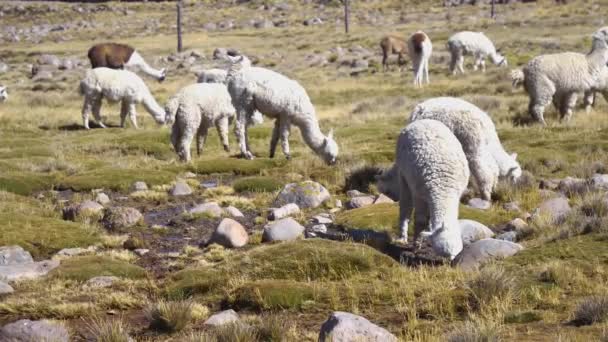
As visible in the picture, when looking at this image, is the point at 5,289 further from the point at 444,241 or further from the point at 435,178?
the point at 435,178

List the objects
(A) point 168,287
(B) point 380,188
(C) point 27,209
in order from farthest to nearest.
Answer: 1. (B) point 380,188
2. (C) point 27,209
3. (A) point 168,287

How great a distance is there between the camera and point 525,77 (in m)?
20.9

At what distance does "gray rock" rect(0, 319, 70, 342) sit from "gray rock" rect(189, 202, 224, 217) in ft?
20.3

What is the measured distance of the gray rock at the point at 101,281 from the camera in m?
9.06

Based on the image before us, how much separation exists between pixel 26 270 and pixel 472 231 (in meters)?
5.40

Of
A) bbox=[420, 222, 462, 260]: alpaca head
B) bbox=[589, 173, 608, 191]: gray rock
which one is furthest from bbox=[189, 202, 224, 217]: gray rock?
bbox=[589, 173, 608, 191]: gray rock

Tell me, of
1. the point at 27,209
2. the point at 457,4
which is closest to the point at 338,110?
the point at 27,209

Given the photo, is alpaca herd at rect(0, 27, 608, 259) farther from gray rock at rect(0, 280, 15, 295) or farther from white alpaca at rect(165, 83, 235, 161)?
gray rock at rect(0, 280, 15, 295)

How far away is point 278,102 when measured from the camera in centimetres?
1658

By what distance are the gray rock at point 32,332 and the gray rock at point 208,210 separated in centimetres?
618

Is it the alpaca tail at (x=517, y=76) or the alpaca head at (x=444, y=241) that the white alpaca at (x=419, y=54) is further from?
the alpaca head at (x=444, y=241)

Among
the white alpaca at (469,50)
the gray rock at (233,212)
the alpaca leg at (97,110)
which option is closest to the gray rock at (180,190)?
the gray rock at (233,212)

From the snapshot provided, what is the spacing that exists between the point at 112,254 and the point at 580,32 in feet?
156

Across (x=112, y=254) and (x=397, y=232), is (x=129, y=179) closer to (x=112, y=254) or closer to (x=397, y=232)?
(x=112, y=254)
